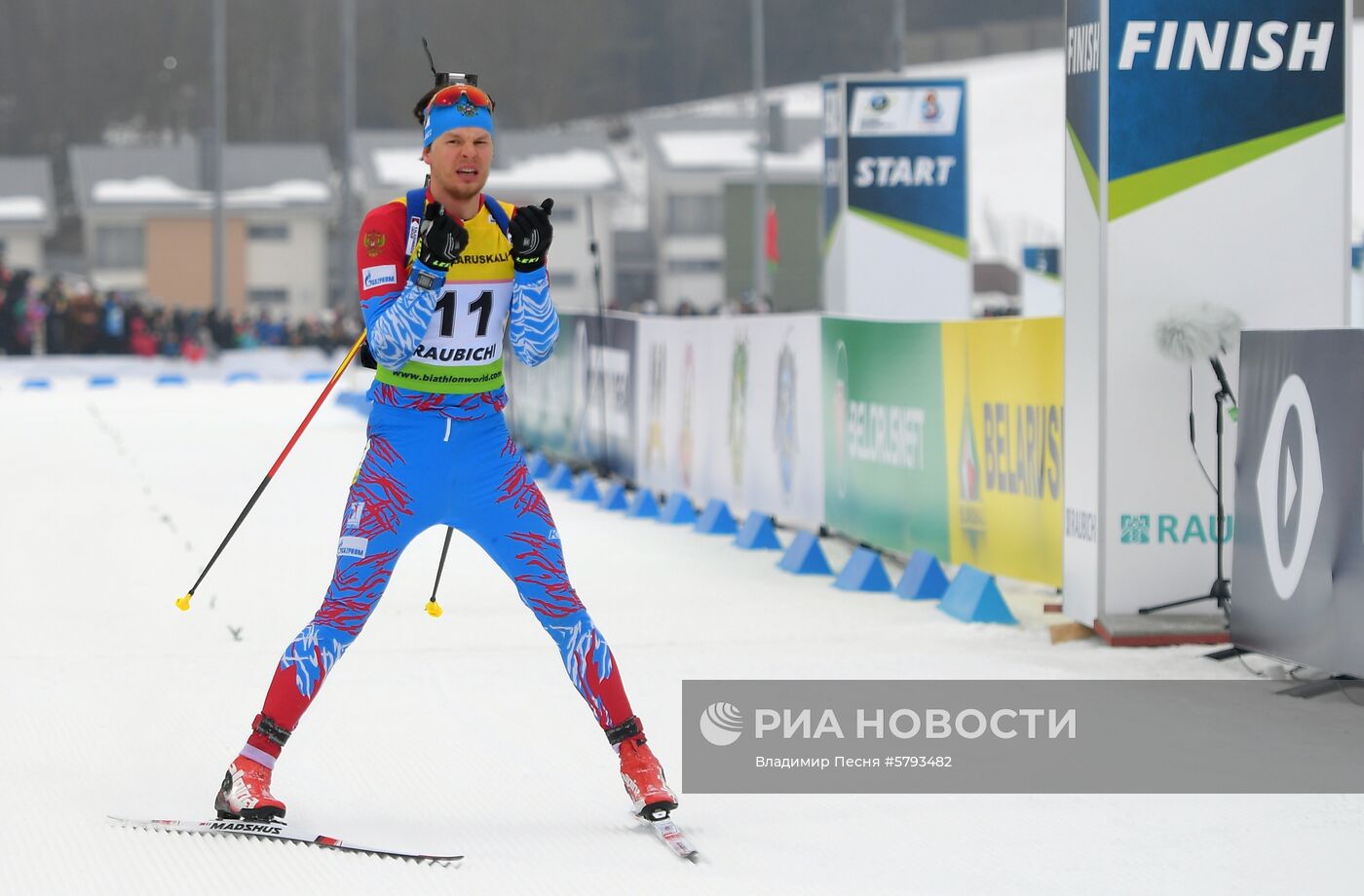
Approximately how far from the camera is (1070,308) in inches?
351

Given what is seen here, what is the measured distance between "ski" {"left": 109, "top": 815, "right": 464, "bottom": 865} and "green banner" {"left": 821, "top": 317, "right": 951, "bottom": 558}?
19.5 ft

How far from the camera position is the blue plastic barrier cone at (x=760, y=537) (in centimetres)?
1236

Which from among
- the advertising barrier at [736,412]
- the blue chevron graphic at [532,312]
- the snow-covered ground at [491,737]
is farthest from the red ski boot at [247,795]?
the advertising barrier at [736,412]

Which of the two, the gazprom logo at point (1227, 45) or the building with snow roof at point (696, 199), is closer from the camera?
the gazprom logo at point (1227, 45)

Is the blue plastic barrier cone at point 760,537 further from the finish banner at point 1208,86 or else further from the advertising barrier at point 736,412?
the finish banner at point 1208,86

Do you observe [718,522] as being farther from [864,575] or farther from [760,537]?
[864,575]

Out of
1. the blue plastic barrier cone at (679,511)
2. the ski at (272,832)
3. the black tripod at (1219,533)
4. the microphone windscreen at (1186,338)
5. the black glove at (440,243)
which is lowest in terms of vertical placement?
the ski at (272,832)

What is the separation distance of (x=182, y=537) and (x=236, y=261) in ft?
192

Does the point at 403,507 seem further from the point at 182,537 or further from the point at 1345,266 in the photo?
the point at 182,537

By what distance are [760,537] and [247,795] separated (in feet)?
24.5

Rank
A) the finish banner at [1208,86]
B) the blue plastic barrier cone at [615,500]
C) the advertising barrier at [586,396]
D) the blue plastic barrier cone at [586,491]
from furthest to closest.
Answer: the advertising barrier at [586,396]
the blue plastic barrier cone at [586,491]
the blue plastic barrier cone at [615,500]
the finish banner at [1208,86]

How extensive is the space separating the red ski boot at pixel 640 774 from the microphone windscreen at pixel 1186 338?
407 cm

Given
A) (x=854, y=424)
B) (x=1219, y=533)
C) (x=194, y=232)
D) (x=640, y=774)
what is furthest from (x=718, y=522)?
(x=194, y=232)

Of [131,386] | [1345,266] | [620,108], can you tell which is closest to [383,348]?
[1345,266]
